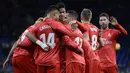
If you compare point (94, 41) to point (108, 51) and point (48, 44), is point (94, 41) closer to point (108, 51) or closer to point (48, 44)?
point (108, 51)

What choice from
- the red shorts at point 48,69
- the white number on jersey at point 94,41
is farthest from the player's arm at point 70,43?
the white number on jersey at point 94,41

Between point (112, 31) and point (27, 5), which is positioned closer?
point (112, 31)

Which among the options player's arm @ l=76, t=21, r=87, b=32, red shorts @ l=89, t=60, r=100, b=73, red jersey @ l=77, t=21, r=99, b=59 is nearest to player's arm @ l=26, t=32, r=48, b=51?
player's arm @ l=76, t=21, r=87, b=32

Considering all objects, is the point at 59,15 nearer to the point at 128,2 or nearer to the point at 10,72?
the point at 10,72

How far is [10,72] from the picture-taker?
1599cm

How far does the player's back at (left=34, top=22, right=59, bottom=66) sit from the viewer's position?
755cm

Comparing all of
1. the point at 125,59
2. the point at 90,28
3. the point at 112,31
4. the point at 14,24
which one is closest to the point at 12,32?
the point at 14,24

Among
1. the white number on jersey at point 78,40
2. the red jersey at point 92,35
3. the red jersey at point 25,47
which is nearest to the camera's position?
the white number on jersey at point 78,40

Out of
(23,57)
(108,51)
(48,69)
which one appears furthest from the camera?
(108,51)

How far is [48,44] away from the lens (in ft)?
24.7

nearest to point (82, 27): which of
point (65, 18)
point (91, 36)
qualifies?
point (65, 18)

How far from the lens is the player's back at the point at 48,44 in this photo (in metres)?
7.55

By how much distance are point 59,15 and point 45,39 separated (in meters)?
0.54

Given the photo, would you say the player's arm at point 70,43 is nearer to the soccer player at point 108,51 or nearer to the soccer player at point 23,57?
the soccer player at point 23,57
